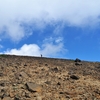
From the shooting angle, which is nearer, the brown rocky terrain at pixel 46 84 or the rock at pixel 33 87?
the brown rocky terrain at pixel 46 84

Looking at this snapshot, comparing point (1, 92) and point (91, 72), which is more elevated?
point (91, 72)

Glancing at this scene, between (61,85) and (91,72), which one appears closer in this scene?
(61,85)

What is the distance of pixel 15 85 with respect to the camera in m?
12.2

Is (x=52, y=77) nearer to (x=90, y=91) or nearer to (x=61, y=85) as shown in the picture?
(x=61, y=85)

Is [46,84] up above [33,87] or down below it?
above

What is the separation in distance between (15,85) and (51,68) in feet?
14.0

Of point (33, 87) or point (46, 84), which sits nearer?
point (33, 87)

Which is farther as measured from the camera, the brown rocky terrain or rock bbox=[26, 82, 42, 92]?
rock bbox=[26, 82, 42, 92]

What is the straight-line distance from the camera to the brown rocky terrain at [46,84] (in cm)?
1133

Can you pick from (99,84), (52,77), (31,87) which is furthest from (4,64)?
(99,84)

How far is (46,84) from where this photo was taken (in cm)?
1252

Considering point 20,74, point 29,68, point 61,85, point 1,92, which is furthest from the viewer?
point 29,68

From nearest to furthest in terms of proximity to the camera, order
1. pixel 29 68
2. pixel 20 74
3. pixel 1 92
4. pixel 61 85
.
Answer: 1. pixel 1 92
2. pixel 61 85
3. pixel 20 74
4. pixel 29 68

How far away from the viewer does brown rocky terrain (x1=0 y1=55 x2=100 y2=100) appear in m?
11.3
